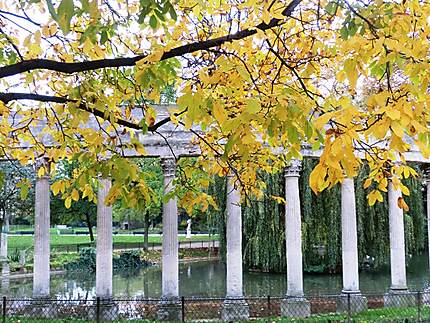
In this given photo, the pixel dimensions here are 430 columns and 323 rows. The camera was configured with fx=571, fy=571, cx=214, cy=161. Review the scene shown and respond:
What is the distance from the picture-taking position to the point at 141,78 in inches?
217

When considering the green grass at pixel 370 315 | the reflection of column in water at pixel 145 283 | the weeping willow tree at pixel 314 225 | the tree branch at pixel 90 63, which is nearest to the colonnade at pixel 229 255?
the green grass at pixel 370 315

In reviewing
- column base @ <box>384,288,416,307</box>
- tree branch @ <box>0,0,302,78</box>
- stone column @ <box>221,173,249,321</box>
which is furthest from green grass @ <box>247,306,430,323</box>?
tree branch @ <box>0,0,302,78</box>

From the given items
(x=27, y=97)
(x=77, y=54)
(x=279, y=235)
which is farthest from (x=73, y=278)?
(x=27, y=97)

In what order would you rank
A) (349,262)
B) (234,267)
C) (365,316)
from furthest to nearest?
(349,262)
(234,267)
(365,316)

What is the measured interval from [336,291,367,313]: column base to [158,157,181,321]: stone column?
5.56 meters

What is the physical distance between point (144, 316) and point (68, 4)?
16736 mm

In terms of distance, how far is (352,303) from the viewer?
64.8 ft

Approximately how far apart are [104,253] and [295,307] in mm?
6699

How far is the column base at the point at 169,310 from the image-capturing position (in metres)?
18.6

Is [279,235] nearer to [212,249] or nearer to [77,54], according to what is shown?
Result: [77,54]

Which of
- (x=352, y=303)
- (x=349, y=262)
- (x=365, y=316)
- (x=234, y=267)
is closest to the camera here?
(x=365, y=316)

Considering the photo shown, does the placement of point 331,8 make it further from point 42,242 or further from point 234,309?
point 42,242

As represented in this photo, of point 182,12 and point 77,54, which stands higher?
point 182,12

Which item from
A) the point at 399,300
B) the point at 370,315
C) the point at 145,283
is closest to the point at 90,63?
the point at 370,315
